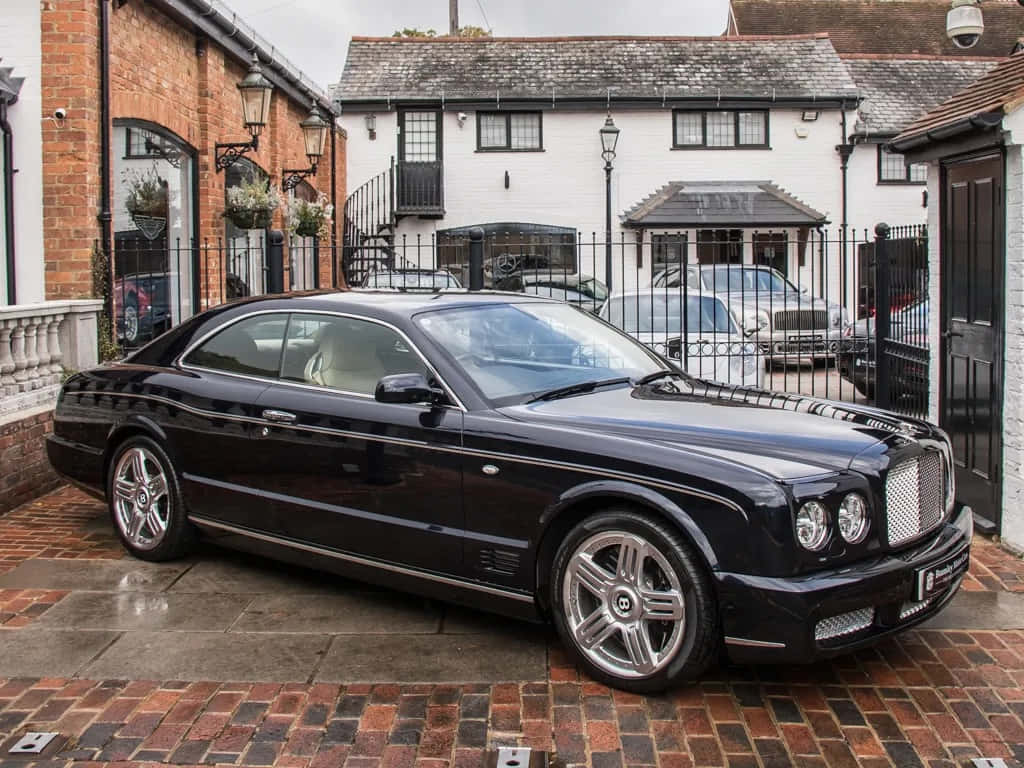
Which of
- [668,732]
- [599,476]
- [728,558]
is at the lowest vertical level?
[668,732]

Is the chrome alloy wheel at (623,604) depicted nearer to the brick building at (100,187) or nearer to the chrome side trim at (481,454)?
the chrome side trim at (481,454)

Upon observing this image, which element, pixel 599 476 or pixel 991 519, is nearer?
pixel 599 476

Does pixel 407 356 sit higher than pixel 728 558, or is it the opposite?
pixel 407 356

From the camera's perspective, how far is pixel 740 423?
4387 mm

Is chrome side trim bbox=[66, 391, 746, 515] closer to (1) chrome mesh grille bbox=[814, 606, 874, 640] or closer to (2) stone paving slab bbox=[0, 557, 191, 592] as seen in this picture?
(1) chrome mesh grille bbox=[814, 606, 874, 640]

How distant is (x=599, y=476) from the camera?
164 inches

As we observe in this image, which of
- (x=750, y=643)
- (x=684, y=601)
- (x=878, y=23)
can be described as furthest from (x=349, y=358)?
(x=878, y=23)

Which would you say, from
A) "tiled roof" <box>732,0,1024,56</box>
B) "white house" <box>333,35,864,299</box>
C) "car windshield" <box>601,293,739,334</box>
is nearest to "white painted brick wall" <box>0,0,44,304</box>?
"car windshield" <box>601,293,739,334</box>

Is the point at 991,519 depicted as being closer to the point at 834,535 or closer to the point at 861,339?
the point at 834,535

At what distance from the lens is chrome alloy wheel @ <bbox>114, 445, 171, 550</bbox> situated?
5.88 m

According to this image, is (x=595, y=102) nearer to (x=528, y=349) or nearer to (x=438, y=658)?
(x=528, y=349)

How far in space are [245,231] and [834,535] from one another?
11.7 meters

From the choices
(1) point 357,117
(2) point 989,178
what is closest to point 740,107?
(1) point 357,117

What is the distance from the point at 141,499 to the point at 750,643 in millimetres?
3626
